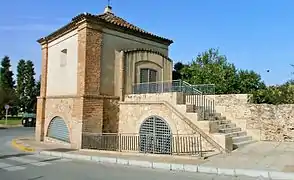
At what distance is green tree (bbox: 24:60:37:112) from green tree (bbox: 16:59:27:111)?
407 mm

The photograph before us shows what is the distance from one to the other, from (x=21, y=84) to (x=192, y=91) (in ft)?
188

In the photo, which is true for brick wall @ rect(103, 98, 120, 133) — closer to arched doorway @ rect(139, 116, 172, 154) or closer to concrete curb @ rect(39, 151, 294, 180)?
arched doorway @ rect(139, 116, 172, 154)

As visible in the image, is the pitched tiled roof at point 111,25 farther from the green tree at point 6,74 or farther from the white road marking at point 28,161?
the green tree at point 6,74

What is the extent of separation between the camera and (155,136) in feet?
49.5

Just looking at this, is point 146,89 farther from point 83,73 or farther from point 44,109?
point 44,109

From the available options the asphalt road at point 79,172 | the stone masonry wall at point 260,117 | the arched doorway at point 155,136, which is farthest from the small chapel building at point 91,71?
the stone masonry wall at point 260,117

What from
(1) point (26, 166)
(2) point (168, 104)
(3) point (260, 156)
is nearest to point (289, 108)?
(3) point (260, 156)

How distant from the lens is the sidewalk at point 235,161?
9.03 meters

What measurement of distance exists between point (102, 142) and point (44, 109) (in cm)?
633

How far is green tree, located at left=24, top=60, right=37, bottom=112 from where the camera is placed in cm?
6319

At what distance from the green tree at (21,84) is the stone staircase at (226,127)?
53.8m

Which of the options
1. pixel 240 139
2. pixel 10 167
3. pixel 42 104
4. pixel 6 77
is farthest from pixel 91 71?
pixel 6 77

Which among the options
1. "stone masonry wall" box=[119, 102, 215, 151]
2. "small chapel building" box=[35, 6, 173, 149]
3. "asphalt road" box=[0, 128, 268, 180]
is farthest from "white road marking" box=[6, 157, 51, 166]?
"stone masonry wall" box=[119, 102, 215, 151]

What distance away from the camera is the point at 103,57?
693 inches
